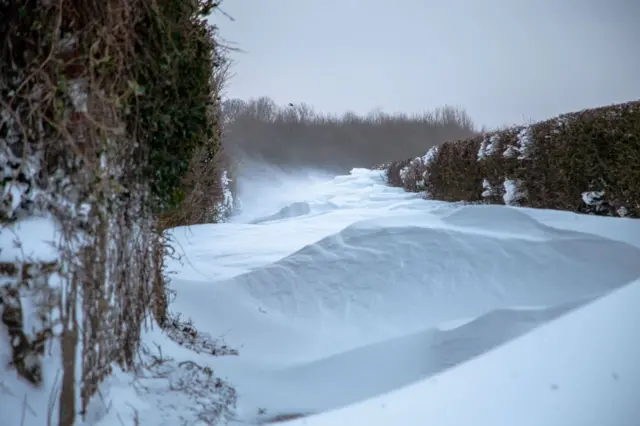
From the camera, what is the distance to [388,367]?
3391 mm

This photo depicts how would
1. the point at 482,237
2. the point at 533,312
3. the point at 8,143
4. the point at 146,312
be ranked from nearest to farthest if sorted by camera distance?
the point at 8,143
the point at 146,312
the point at 533,312
the point at 482,237

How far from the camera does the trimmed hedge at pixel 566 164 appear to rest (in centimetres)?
488

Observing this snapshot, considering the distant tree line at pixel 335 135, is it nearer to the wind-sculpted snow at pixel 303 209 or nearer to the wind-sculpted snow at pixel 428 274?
the wind-sculpted snow at pixel 303 209

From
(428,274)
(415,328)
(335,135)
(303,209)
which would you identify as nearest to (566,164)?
(428,274)

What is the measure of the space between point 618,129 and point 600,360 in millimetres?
4366

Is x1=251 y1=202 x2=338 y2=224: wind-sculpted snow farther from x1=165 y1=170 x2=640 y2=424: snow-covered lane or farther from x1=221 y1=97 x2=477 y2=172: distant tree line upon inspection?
x1=221 y1=97 x2=477 y2=172: distant tree line

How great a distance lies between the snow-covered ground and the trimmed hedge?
1.18m

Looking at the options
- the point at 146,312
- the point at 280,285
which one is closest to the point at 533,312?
the point at 280,285

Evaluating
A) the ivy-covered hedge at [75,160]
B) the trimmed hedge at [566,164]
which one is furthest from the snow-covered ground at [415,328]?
the trimmed hedge at [566,164]

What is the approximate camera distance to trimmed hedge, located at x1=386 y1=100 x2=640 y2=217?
4.88 metres

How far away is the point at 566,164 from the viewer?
5.66m

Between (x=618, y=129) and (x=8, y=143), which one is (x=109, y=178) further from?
(x=618, y=129)

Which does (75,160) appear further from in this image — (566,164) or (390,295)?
(566,164)

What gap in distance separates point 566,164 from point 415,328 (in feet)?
11.6
